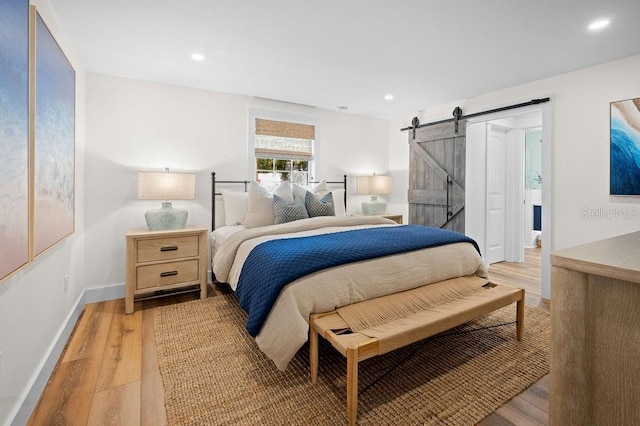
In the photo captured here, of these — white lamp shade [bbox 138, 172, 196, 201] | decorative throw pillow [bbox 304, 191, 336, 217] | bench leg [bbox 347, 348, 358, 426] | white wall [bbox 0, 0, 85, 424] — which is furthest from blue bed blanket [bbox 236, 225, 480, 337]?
white lamp shade [bbox 138, 172, 196, 201]

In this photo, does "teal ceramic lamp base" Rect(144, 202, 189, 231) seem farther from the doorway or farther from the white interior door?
the white interior door

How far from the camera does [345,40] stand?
2.47m

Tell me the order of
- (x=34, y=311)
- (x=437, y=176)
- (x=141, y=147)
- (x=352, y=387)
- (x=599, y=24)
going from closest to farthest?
(x=352, y=387) → (x=34, y=311) → (x=599, y=24) → (x=141, y=147) → (x=437, y=176)

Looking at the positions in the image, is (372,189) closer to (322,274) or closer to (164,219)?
(164,219)

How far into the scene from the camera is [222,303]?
302 centimetres

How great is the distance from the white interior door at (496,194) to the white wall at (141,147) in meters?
3.13

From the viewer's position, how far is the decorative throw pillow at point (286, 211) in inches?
124

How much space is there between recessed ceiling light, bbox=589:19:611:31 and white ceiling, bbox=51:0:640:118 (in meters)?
0.03

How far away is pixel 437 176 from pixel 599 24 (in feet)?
8.03

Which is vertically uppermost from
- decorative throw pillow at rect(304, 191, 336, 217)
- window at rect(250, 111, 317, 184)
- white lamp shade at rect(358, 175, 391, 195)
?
window at rect(250, 111, 317, 184)

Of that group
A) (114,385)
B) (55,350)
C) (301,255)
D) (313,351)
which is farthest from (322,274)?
(55,350)

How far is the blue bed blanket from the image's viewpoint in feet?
5.89

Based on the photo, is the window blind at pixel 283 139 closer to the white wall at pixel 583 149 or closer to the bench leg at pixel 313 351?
the white wall at pixel 583 149

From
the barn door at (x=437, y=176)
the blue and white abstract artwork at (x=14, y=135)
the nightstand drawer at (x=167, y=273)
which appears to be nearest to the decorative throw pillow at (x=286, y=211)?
the nightstand drawer at (x=167, y=273)
